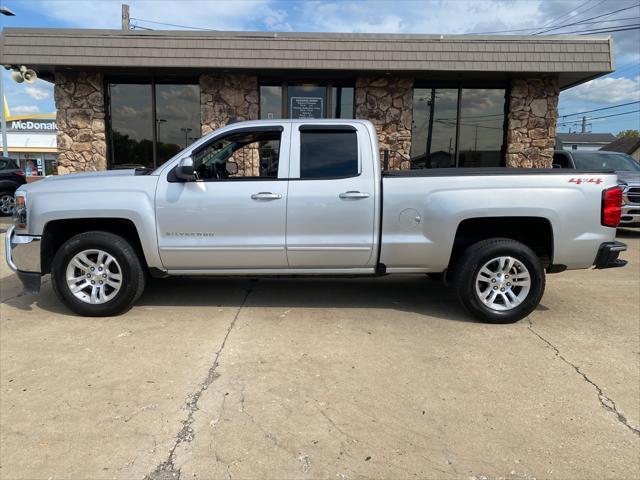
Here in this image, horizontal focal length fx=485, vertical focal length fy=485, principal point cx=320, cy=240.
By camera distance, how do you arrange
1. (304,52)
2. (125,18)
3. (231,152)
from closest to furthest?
1. (231,152)
2. (304,52)
3. (125,18)

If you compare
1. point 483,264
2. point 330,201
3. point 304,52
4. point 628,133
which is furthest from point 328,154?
point 628,133

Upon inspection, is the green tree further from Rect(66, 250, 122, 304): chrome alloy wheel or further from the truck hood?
Rect(66, 250, 122, 304): chrome alloy wheel

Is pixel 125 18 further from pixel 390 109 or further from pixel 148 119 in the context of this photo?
pixel 390 109

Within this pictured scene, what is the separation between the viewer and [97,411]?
3.12 meters

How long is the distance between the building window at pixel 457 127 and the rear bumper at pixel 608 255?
261 inches

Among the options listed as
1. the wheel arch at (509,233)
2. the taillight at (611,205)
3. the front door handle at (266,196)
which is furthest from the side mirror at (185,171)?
the taillight at (611,205)

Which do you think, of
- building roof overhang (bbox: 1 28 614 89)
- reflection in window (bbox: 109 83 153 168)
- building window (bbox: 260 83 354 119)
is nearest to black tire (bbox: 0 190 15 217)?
reflection in window (bbox: 109 83 153 168)

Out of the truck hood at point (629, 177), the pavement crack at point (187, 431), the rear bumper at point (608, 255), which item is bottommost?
the pavement crack at point (187, 431)

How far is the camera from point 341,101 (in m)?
10.9

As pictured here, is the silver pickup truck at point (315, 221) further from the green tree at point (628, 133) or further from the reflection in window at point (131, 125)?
the green tree at point (628, 133)

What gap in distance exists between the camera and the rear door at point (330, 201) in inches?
186

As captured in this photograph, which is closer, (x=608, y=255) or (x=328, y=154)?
(x=608, y=255)

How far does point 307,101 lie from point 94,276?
7337 mm

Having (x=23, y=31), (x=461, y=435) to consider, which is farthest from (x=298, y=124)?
(x=23, y=31)
